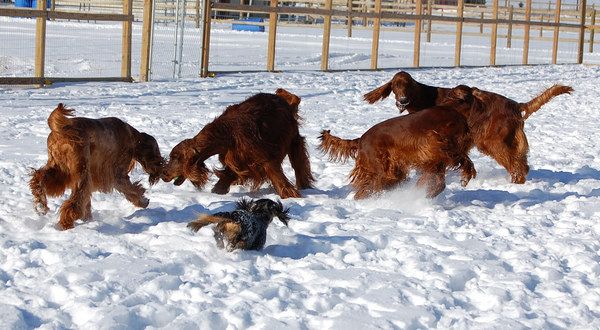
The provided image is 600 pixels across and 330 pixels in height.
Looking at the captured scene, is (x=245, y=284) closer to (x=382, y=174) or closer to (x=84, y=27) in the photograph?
(x=382, y=174)

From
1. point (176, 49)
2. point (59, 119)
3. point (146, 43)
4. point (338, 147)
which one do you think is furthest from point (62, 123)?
point (176, 49)

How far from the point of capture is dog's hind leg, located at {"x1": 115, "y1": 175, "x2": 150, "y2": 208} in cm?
589

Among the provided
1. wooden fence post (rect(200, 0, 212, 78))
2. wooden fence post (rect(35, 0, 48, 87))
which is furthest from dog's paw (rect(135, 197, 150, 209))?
wooden fence post (rect(200, 0, 212, 78))

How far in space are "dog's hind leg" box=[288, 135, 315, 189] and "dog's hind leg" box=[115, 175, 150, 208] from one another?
5.02ft

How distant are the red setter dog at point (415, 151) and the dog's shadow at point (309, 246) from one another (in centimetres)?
115

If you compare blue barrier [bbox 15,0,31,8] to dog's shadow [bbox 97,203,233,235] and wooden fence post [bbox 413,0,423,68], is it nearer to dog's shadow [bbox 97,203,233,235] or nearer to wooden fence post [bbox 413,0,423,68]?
wooden fence post [bbox 413,0,423,68]

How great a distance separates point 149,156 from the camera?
20.9 feet

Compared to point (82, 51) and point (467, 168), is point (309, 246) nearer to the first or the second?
point (467, 168)

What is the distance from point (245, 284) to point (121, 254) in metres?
0.81

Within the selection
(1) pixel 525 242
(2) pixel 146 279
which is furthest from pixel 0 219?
(1) pixel 525 242

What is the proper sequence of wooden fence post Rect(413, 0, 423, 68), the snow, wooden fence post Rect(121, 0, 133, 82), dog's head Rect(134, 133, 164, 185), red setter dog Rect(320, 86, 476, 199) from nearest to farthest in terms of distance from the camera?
the snow → dog's head Rect(134, 133, 164, 185) → red setter dog Rect(320, 86, 476, 199) → wooden fence post Rect(121, 0, 133, 82) → wooden fence post Rect(413, 0, 423, 68)

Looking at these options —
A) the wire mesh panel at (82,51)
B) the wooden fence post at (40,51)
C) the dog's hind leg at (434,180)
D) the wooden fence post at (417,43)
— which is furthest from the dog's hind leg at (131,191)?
the wooden fence post at (417,43)

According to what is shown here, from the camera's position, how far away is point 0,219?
18.3 ft

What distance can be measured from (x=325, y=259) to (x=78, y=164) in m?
1.54
